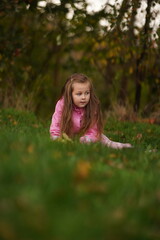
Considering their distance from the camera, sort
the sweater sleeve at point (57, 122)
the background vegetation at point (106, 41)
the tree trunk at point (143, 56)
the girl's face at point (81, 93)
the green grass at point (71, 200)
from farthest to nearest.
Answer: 1. the tree trunk at point (143, 56)
2. the background vegetation at point (106, 41)
3. the sweater sleeve at point (57, 122)
4. the girl's face at point (81, 93)
5. the green grass at point (71, 200)

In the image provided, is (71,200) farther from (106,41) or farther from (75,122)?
(106,41)

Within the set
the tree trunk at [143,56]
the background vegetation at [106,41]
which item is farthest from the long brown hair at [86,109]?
the tree trunk at [143,56]

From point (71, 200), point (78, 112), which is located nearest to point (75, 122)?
point (78, 112)

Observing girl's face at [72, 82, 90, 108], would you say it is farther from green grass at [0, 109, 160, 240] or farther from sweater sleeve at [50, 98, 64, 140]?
green grass at [0, 109, 160, 240]

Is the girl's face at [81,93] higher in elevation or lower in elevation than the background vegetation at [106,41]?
lower

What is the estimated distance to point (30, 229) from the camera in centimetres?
171

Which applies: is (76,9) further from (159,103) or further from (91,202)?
(91,202)

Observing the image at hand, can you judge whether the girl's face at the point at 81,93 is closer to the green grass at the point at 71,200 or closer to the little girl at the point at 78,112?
the little girl at the point at 78,112

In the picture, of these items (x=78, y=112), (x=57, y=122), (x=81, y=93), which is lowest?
(x=57, y=122)

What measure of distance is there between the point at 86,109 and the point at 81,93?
1.07 feet

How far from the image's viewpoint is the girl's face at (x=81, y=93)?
520 cm

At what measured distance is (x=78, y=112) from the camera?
5492 millimetres

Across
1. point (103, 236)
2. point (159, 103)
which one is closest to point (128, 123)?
point (159, 103)

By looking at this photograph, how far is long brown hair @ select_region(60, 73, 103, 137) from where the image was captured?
5.29 m
